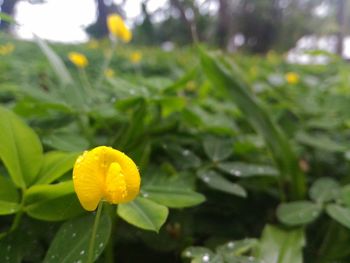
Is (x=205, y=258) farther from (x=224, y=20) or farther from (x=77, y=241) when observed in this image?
(x=224, y=20)

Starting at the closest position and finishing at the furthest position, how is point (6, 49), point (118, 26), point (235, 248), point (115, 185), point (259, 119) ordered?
point (115, 185) → point (235, 248) → point (259, 119) → point (118, 26) → point (6, 49)

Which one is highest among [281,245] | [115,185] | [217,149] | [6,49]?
[6,49]

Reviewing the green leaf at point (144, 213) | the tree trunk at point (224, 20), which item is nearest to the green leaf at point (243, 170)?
the green leaf at point (144, 213)

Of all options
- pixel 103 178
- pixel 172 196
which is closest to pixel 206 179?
pixel 172 196

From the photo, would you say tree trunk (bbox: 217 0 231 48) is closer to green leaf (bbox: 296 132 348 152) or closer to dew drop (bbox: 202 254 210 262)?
green leaf (bbox: 296 132 348 152)

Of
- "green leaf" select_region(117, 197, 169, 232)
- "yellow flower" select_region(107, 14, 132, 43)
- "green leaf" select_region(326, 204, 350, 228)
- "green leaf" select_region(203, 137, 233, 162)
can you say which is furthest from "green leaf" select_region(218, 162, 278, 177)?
"yellow flower" select_region(107, 14, 132, 43)

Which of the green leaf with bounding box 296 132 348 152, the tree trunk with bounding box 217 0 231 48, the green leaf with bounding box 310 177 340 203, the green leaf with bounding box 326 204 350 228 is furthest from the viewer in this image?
the tree trunk with bounding box 217 0 231 48
